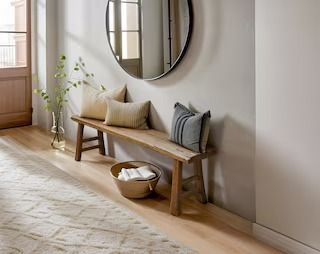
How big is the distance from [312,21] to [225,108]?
2.94 feet

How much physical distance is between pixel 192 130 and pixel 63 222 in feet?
3.45

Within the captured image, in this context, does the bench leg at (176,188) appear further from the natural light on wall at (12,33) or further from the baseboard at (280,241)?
the natural light on wall at (12,33)

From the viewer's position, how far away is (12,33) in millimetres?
5414

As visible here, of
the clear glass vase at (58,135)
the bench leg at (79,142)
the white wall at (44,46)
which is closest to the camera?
the bench leg at (79,142)

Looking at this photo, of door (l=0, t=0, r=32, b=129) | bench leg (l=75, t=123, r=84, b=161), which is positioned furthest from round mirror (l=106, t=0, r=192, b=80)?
door (l=0, t=0, r=32, b=129)

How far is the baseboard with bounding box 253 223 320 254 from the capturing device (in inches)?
90.1

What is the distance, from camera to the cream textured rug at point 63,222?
7.84ft

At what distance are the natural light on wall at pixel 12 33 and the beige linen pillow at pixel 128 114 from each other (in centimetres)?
239

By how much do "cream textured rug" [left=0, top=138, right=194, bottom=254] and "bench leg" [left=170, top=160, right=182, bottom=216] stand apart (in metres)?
0.26

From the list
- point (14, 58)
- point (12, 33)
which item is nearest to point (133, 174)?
point (14, 58)

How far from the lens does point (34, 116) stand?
566 cm

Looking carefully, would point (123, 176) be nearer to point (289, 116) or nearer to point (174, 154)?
point (174, 154)

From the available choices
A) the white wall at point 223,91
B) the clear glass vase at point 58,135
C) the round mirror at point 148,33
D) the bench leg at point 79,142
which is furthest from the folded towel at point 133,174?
the clear glass vase at point 58,135

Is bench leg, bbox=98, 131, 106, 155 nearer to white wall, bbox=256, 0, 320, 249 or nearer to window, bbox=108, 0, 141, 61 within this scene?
window, bbox=108, 0, 141, 61
